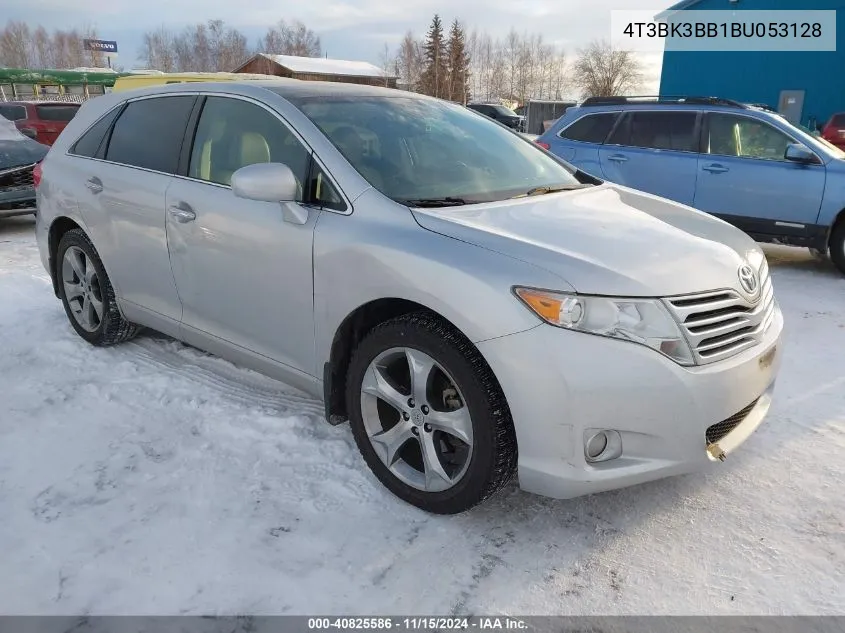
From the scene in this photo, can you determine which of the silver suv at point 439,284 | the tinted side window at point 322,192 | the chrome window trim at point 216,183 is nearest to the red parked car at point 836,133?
the silver suv at point 439,284

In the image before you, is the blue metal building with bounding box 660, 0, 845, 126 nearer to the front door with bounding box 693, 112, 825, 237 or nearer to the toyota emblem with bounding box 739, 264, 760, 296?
the front door with bounding box 693, 112, 825, 237

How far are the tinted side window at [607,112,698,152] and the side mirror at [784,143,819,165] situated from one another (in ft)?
3.00

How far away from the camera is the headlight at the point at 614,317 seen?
213cm

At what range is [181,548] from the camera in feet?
7.72

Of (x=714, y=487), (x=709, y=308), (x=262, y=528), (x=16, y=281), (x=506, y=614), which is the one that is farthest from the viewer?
(x=16, y=281)

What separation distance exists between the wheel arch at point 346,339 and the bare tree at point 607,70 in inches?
2532

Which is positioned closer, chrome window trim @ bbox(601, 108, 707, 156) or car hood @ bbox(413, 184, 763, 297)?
car hood @ bbox(413, 184, 763, 297)

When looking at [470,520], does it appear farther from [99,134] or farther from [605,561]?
[99,134]

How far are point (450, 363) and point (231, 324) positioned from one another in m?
1.38

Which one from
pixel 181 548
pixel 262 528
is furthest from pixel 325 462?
pixel 181 548

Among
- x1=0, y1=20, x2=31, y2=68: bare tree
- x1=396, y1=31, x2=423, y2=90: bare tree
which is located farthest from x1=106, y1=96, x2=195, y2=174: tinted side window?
x1=0, y1=20, x2=31, y2=68: bare tree

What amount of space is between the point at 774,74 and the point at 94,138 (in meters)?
25.7

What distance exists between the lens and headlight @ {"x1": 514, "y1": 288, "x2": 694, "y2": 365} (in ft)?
6.98

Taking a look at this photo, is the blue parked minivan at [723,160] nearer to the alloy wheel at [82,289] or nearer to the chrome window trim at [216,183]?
the chrome window trim at [216,183]
